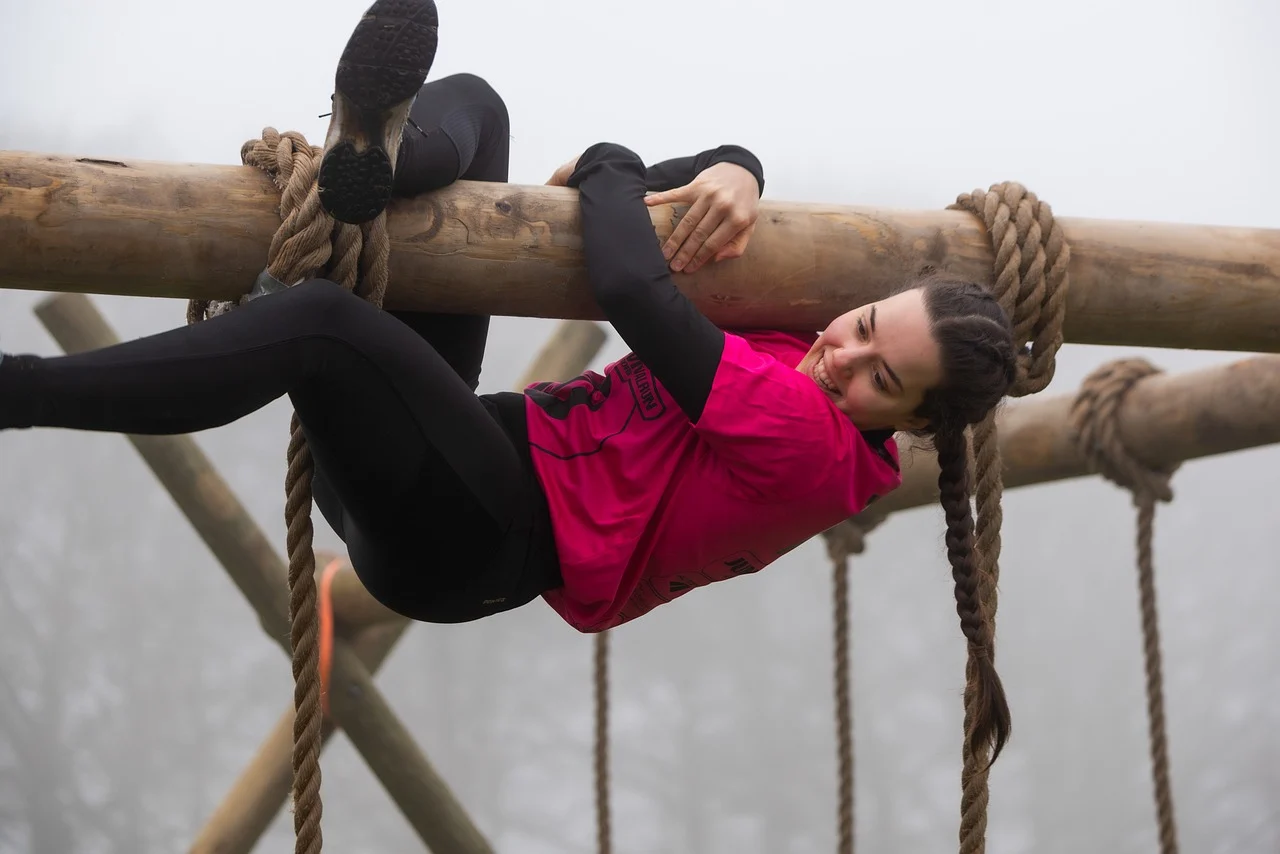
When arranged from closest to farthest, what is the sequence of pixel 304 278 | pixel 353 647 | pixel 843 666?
pixel 304 278 < pixel 843 666 < pixel 353 647

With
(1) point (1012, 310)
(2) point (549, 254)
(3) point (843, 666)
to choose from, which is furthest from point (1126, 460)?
(2) point (549, 254)

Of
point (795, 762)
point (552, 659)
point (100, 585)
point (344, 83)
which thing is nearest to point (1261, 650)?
point (795, 762)

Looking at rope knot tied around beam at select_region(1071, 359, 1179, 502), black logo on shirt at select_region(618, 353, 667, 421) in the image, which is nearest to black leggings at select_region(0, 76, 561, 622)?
black logo on shirt at select_region(618, 353, 667, 421)

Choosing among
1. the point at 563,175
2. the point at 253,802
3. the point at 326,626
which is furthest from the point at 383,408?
the point at 253,802

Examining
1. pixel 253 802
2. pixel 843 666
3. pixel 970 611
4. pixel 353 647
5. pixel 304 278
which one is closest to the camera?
pixel 304 278

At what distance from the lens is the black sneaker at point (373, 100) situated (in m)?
1.12

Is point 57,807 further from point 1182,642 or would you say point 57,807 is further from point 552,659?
point 1182,642

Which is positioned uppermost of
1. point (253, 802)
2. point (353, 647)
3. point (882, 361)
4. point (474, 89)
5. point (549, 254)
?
point (474, 89)

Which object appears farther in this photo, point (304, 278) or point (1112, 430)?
point (1112, 430)

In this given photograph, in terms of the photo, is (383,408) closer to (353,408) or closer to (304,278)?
(353,408)

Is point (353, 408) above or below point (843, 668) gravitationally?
above

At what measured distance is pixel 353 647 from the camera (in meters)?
2.82

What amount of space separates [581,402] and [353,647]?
5.15 ft

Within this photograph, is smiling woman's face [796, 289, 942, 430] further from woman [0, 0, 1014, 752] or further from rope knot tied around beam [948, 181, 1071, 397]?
rope knot tied around beam [948, 181, 1071, 397]
